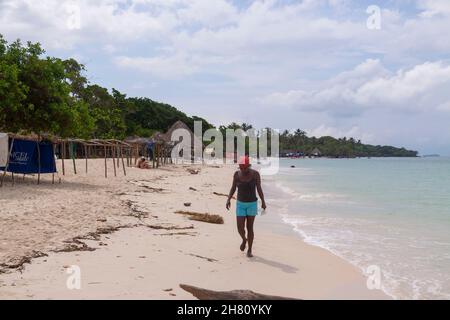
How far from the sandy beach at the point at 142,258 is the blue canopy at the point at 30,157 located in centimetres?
406

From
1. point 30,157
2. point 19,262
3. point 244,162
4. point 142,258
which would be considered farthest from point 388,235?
point 30,157

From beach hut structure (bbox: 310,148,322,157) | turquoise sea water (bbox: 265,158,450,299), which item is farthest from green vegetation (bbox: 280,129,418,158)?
turquoise sea water (bbox: 265,158,450,299)

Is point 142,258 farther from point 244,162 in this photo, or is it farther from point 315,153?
point 315,153

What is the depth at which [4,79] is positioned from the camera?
12.3 meters

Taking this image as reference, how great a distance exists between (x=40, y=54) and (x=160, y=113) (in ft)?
176

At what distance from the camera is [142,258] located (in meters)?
5.64

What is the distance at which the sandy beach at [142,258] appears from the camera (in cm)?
444

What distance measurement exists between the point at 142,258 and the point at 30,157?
9.63m

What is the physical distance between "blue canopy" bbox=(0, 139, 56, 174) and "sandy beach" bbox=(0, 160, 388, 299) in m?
4.06

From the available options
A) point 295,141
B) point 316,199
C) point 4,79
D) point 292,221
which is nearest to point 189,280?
point 292,221

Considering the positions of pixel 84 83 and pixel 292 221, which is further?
pixel 84 83
